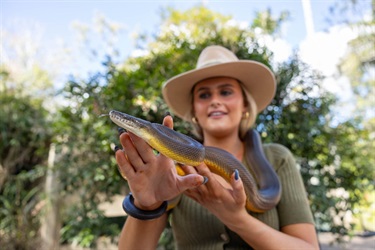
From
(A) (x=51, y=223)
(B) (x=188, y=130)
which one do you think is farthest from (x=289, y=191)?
(A) (x=51, y=223)

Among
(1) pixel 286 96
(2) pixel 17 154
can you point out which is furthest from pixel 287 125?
(2) pixel 17 154

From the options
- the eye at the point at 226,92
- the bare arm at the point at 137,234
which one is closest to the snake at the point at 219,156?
the eye at the point at 226,92

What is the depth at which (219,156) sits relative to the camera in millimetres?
1619

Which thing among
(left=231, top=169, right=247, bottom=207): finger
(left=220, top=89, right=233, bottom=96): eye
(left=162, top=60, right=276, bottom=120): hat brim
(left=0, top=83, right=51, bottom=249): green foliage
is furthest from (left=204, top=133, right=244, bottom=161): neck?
(left=0, top=83, right=51, bottom=249): green foliage

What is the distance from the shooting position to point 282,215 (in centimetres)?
174

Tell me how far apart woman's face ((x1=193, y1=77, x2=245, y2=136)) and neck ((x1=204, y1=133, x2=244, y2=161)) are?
5cm

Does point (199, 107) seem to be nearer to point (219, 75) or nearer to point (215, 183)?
point (219, 75)

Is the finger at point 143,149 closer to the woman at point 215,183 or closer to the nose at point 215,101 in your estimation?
the woman at point 215,183

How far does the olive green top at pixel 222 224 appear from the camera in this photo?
1696mm

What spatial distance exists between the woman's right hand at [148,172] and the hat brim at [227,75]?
97cm

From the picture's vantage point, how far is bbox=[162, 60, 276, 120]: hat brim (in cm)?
213

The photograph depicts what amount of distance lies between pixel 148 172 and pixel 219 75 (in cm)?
107

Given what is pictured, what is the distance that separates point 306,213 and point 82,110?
2477 millimetres

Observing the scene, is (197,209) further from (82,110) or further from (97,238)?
(82,110)
